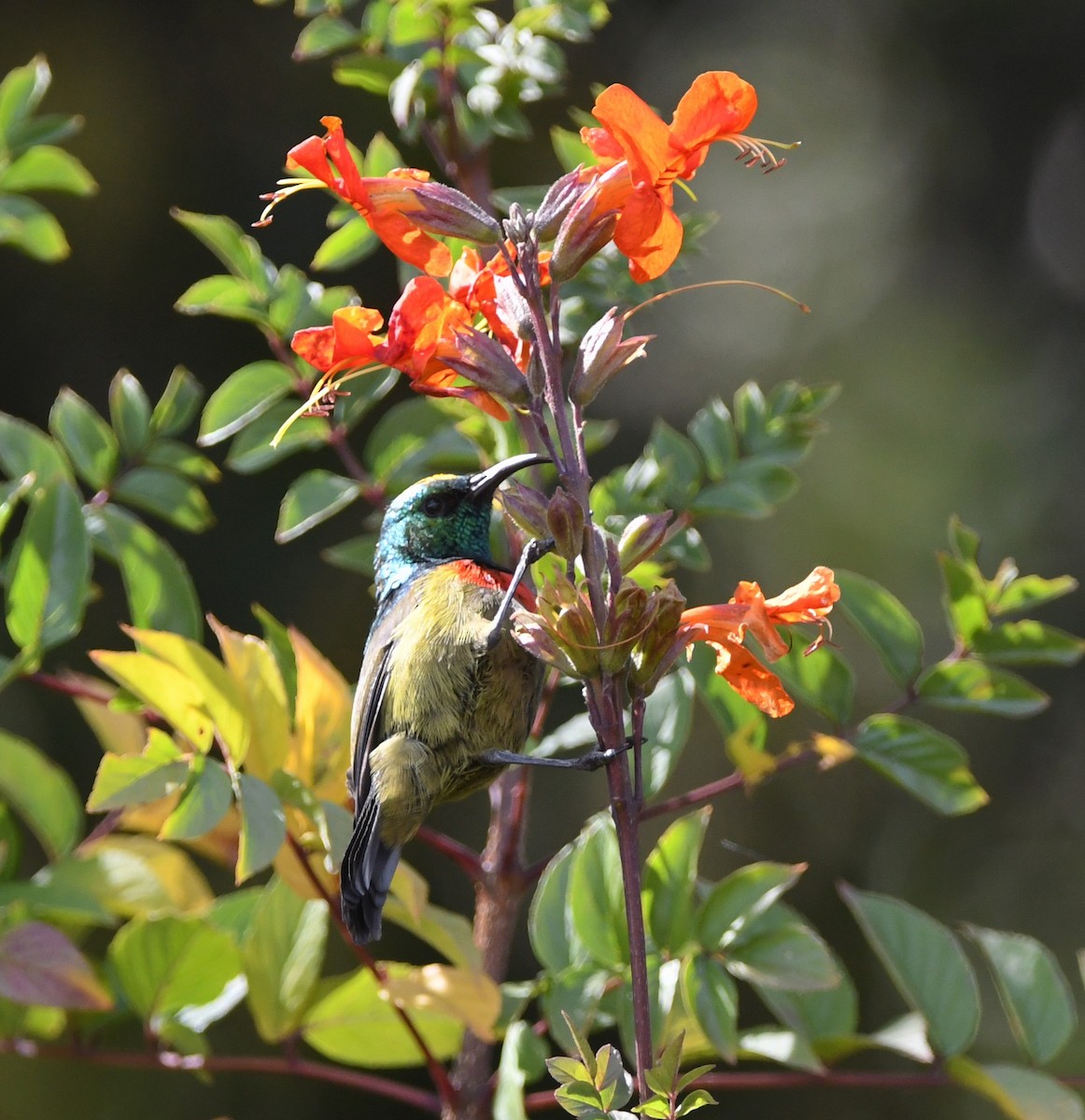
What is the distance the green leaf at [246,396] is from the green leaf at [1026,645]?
865 mm

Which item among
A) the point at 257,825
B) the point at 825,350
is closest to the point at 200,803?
the point at 257,825

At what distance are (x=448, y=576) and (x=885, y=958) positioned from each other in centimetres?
62

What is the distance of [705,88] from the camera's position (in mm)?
1144

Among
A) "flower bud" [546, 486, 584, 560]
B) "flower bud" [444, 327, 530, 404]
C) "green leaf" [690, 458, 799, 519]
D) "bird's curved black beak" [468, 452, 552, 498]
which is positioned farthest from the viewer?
"green leaf" [690, 458, 799, 519]

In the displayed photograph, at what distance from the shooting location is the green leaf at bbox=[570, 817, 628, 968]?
1.46m

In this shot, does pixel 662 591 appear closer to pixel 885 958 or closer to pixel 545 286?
pixel 545 286

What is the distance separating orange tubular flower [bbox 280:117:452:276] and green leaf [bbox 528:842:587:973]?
64cm

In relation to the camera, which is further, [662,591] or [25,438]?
[25,438]

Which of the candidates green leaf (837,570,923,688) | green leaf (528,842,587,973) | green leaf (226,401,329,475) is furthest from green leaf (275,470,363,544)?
green leaf (837,570,923,688)

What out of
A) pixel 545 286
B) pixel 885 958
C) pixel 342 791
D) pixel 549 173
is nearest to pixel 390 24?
pixel 545 286

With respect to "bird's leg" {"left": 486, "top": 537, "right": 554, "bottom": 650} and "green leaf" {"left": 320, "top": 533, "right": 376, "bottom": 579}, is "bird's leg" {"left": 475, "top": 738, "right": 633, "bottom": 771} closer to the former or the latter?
"bird's leg" {"left": 486, "top": 537, "right": 554, "bottom": 650}

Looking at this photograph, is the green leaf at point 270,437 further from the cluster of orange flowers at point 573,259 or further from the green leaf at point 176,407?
the cluster of orange flowers at point 573,259

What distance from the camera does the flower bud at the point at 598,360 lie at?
1.06m

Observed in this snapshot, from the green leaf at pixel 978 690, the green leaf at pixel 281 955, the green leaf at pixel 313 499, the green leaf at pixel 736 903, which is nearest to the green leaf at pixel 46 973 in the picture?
the green leaf at pixel 281 955
